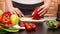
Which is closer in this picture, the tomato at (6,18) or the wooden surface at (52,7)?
the tomato at (6,18)

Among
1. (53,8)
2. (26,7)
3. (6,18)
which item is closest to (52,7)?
(53,8)

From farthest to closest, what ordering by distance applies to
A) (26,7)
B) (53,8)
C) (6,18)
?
1. (53,8)
2. (26,7)
3. (6,18)

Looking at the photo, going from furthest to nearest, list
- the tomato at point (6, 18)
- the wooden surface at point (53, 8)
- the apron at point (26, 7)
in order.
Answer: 1. the wooden surface at point (53, 8)
2. the apron at point (26, 7)
3. the tomato at point (6, 18)

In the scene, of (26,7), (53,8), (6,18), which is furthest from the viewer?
(53,8)

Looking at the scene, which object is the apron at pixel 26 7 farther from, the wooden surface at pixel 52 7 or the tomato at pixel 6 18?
the tomato at pixel 6 18

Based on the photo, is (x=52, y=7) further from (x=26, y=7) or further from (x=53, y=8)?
(x=26, y=7)

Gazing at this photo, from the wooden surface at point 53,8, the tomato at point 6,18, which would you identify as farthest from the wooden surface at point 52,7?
the tomato at point 6,18

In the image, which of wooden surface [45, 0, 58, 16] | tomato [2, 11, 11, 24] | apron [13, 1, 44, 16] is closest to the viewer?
tomato [2, 11, 11, 24]

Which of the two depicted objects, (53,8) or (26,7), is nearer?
(26,7)

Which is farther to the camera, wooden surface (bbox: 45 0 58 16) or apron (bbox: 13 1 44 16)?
wooden surface (bbox: 45 0 58 16)

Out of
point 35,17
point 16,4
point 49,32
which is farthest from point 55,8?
point 49,32

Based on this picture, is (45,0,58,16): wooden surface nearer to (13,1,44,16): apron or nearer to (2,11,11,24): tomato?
(13,1,44,16): apron

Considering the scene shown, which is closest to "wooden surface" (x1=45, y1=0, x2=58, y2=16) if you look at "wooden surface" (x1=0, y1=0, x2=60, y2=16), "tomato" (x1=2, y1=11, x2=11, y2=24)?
"wooden surface" (x1=0, y1=0, x2=60, y2=16)

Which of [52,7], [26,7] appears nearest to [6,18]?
[26,7]
